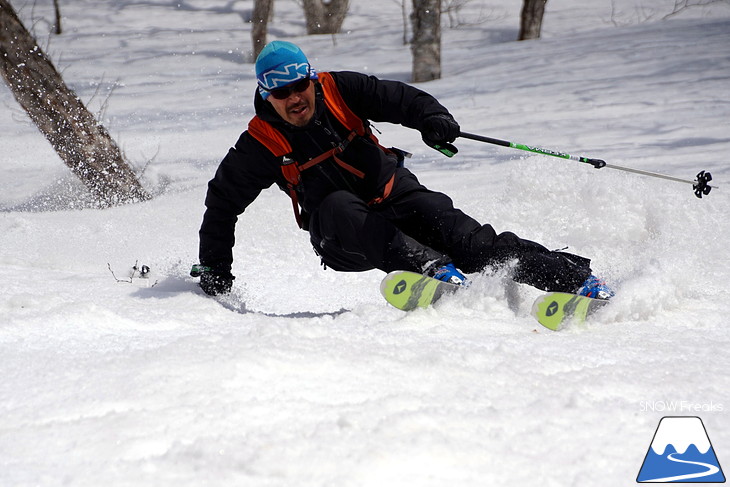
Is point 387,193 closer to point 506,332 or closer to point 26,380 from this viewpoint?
point 506,332

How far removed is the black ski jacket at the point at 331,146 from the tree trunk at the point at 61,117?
3.34m

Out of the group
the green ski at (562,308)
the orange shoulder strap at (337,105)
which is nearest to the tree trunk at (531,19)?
the orange shoulder strap at (337,105)

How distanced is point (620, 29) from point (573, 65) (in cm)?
309

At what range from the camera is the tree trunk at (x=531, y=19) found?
14344 mm

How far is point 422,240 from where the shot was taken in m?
3.56

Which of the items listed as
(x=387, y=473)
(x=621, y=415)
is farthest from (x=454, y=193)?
(x=387, y=473)

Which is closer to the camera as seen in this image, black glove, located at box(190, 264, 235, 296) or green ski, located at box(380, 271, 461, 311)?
green ski, located at box(380, 271, 461, 311)

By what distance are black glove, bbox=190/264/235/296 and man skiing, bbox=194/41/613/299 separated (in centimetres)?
39

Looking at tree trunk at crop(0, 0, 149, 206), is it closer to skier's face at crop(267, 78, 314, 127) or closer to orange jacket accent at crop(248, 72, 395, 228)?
orange jacket accent at crop(248, 72, 395, 228)

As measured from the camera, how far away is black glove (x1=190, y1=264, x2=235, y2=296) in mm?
3816

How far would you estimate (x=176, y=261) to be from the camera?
4.98 meters

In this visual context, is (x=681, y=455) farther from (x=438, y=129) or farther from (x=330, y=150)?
(x=330, y=150)

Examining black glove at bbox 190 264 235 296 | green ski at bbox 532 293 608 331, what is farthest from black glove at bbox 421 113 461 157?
black glove at bbox 190 264 235 296

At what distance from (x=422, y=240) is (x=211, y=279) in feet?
→ 3.80
